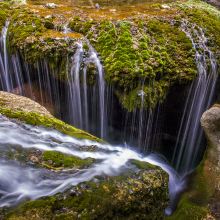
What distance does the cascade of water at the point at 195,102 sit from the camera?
7258 mm

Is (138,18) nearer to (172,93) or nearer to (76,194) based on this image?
(172,93)

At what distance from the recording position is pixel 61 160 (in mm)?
3830

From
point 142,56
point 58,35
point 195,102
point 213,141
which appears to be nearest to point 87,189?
point 213,141

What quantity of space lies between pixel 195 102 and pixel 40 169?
15.6 feet

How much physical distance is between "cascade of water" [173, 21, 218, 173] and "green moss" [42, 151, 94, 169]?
4.11 m

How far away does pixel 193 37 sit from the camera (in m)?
7.86

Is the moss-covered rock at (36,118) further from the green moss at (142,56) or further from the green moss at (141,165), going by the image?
the green moss at (142,56)

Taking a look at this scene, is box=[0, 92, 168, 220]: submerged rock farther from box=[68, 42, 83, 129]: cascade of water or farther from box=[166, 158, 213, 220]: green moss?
box=[68, 42, 83, 129]: cascade of water

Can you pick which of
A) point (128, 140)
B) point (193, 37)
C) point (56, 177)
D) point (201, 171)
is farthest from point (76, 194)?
point (193, 37)

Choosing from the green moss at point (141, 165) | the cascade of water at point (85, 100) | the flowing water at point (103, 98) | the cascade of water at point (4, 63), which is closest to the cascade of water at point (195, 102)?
the flowing water at point (103, 98)

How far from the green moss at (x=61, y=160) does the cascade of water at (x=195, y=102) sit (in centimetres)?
411

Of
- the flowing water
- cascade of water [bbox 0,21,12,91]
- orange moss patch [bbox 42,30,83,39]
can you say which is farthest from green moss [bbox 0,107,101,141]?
cascade of water [bbox 0,21,12,91]

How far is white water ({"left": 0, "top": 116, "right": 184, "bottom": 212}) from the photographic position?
3.49 meters

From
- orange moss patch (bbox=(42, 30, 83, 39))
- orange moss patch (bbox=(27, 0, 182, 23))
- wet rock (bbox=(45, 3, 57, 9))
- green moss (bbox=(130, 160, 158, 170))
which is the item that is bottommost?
green moss (bbox=(130, 160, 158, 170))
